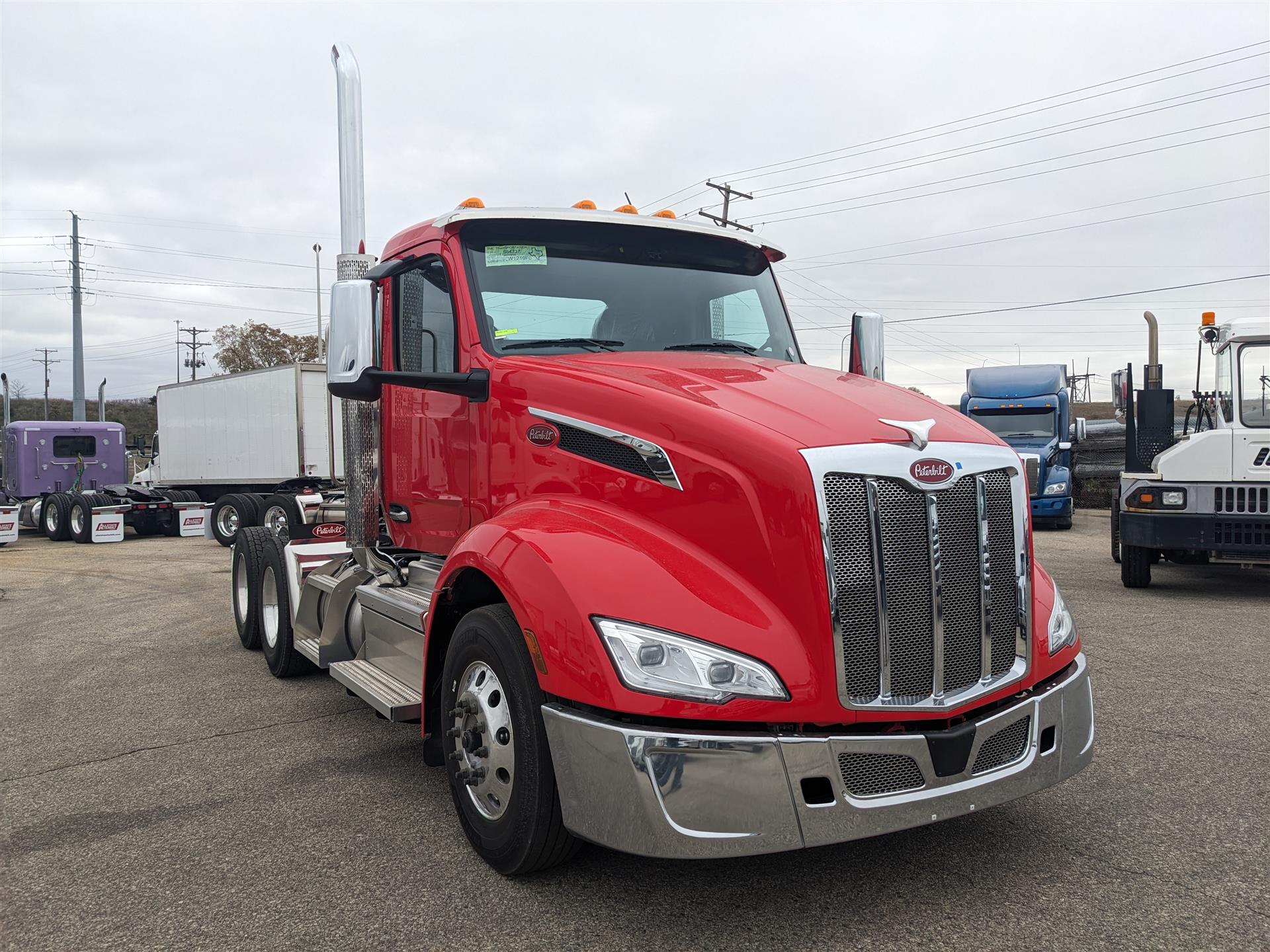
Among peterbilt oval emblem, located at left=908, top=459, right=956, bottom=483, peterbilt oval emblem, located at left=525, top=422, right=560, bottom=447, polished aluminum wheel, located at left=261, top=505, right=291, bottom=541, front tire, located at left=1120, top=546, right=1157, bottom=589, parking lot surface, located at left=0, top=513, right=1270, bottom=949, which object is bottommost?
parking lot surface, located at left=0, top=513, right=1270, bottom=949

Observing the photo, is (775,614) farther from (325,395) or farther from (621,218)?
(325,395)

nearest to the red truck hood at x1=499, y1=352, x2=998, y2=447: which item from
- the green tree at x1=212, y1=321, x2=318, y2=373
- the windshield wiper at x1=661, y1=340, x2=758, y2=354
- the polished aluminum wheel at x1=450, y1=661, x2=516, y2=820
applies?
the windshield wiper at x1=661, y1=340, x2=758, y2=354

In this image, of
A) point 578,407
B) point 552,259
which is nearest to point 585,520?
point 578,407

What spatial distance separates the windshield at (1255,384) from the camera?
9.42 m

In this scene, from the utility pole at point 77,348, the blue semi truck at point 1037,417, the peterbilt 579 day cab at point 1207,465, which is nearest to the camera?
the peterbilt 579 day cab at point 1207,465

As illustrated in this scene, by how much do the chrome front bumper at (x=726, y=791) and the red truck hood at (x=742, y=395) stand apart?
92 cm

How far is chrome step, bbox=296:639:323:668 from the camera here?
557 centimetres

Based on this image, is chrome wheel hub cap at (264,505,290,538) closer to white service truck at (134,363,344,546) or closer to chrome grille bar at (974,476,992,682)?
white service truck at (134,363,344,546)

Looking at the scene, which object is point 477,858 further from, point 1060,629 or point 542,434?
point 1060,629

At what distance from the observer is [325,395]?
17562mm

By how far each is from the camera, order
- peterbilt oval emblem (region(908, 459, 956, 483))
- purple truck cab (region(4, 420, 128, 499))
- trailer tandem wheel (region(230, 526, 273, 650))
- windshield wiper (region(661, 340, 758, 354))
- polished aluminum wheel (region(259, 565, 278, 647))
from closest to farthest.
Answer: peterbilt oval emblem (region(908, 459, 956, 483)) < windshield wiper (region(661, 340, 758, 354)) < polished aluminum wheel (region(259, 565, 278, 647)) < trailer tandem wheel (region(230, 526, 273, 650)) < purple truck cab (region(4, 420, 128, 499))

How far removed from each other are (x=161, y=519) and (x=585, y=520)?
20198 mm

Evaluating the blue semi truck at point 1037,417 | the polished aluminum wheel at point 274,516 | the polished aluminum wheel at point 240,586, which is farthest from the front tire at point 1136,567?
the polished aluminum wheel at point 274,516

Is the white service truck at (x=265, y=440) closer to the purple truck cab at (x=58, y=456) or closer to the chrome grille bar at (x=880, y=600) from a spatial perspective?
the purple truck cab at (x=58, y=456)
